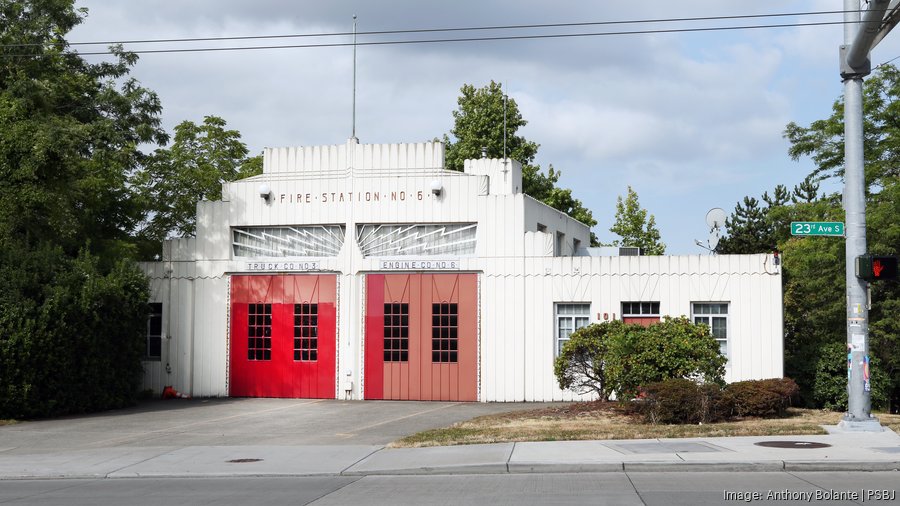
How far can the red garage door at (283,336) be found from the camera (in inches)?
1043

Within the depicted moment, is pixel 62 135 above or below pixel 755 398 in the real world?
above

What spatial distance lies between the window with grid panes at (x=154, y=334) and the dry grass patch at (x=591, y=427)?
37.7ft

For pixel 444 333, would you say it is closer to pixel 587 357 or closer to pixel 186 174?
pixel 587 357

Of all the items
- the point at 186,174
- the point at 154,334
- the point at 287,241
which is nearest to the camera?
the point at 287,241

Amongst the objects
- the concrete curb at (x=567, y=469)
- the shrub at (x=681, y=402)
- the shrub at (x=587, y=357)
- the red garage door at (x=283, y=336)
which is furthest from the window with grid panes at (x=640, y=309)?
the concrete curb at (x=567, y=469)

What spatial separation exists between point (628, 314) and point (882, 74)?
1128 centimetres

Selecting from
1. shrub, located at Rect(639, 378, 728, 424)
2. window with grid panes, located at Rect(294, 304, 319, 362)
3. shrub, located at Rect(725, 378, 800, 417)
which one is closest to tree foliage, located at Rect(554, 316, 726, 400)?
shrub, located at Rect(725, 378, 800, 417)

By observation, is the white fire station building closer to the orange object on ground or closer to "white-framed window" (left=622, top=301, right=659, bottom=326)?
"white-framed window" (left=622, top=301, right=659, bottom=326)

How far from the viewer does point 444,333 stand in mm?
25797

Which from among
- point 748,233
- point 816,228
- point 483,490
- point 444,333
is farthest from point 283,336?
point 748,233

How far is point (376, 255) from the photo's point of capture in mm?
26453

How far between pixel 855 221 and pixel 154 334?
63.2 feet

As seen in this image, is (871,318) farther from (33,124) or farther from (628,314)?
(33,124)

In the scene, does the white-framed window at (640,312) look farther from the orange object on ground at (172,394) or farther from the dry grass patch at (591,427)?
the orange object on ground at (172,394)
